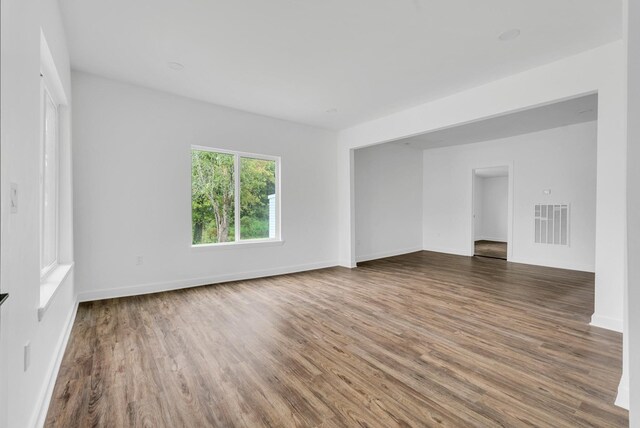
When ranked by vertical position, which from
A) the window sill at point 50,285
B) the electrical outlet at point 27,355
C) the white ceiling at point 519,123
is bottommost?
the electrical outlet at point 27,355

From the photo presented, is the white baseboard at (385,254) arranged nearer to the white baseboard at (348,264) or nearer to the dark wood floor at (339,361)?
the white baseboard at (348,264)

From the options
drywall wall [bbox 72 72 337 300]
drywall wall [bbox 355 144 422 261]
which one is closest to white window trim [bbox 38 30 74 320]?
drywall wall [bbox 72 72 337 300]

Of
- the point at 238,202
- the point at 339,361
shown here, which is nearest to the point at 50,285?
the point at 339,361

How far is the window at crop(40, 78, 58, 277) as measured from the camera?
2.47m

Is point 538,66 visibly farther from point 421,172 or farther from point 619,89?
point 421,172

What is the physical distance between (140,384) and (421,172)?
768cm

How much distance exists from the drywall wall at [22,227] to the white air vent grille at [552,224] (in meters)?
7.63

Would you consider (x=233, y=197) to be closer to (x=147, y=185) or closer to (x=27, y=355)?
(x=147, y=185)

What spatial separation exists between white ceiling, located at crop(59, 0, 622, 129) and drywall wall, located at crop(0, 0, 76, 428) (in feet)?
3.11

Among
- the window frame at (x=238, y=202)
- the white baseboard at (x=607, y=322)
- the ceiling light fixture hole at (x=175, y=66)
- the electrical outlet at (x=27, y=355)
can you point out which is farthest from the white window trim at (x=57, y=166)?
the white baseboard at (x=607, y=322)

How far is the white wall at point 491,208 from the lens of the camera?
1015 cm

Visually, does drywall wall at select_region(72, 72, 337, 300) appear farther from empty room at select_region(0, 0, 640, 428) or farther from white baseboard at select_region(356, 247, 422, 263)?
white baseboard at select_region(356, 247, 422, 263)

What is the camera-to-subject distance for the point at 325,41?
2836 millimetres

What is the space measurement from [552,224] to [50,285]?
25.5 feet
